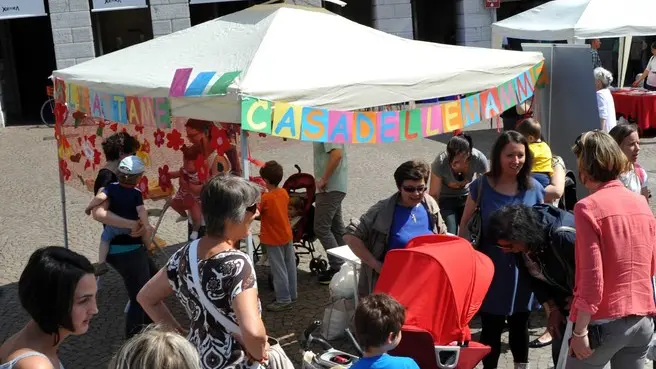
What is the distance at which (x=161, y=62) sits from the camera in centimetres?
600

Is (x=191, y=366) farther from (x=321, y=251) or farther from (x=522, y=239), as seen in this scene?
(x=321, y=251)

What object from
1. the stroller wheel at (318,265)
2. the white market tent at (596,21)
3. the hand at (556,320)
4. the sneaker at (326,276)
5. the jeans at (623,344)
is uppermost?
the white market tent at (596,21)

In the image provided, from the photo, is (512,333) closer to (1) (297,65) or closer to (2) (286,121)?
(2) (286,121)

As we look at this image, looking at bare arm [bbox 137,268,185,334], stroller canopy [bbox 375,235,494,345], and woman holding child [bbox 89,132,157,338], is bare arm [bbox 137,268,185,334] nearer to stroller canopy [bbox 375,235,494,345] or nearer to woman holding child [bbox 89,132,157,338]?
stroller canopy [bbox 375,235,494,345]

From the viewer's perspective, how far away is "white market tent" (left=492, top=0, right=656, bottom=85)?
12812mm

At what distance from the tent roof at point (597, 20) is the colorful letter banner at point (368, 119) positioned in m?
7.55

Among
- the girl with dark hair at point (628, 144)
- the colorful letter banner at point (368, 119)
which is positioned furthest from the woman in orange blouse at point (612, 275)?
the girl with dark hair at point (628, 144)

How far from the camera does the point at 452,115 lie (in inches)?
218

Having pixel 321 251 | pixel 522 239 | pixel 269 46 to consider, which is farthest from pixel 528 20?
pixel 522 239

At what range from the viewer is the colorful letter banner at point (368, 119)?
474 cm

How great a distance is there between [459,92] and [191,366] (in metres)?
3.78

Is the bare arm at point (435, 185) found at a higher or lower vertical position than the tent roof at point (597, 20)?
lower

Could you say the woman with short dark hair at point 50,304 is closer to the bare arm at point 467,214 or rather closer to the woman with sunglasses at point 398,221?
the woman with sunglasses at point 398,221

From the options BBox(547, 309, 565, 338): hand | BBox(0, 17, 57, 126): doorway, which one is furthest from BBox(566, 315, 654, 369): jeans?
BBox(0, 17, 57, 126): doorway
